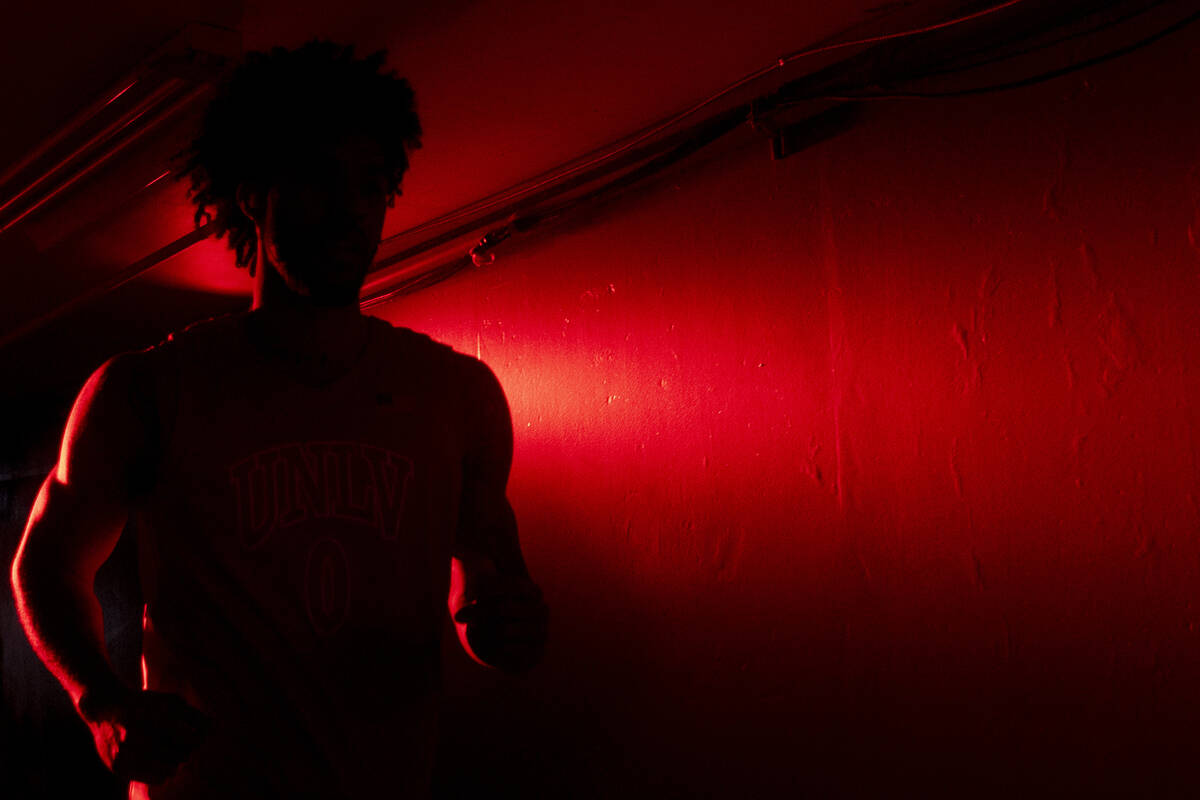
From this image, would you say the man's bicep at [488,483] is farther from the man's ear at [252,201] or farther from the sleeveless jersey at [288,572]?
the man's ear at [252,201]

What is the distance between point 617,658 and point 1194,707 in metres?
1.44

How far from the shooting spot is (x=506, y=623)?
125 cm

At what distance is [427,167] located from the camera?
108 inches

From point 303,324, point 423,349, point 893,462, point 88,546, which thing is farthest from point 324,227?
point 893,462

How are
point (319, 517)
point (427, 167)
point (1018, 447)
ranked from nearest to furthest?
point (319, 517) → point (1018, 447) → point (427, 167)

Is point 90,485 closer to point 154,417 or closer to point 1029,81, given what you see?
point 154,417

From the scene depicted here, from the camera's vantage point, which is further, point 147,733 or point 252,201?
point 252,201

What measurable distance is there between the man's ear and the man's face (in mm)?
19

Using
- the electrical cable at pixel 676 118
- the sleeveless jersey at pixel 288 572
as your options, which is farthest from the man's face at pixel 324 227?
the electrical cable at pixel 676 118

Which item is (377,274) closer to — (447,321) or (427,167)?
(447,321)

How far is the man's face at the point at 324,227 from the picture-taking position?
4.21 ft

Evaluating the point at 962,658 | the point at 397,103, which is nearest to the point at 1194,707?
the point at 962,658

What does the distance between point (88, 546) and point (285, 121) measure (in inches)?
25.6

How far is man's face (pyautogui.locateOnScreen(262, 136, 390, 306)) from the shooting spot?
4.21 feet
